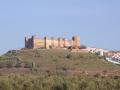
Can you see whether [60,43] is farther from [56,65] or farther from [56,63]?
[56,65]

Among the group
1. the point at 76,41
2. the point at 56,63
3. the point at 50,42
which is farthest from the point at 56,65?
the point at 76,41

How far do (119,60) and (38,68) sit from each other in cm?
3031

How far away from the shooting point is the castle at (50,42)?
96.9m

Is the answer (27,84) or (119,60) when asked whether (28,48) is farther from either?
(27,84)

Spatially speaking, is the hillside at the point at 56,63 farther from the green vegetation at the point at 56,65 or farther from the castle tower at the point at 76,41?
the castle tower at the point at 76,41

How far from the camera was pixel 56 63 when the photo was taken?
80625 millimetres

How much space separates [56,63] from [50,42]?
1893cm

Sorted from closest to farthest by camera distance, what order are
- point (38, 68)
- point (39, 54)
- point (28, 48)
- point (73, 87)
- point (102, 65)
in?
point (73, 87), point (38, 68), point (102, 65), point (39, 54), point (28, 48)

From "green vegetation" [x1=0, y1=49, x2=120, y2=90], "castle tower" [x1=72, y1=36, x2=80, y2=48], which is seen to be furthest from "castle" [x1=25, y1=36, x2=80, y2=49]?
"green vegetation" [x1=0, y1=49, x2=120, y2=90]

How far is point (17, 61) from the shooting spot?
80.9m

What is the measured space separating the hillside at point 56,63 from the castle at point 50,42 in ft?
10.6

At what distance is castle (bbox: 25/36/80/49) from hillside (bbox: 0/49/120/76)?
3.24 meters

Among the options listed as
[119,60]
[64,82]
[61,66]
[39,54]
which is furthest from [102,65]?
[64,82]

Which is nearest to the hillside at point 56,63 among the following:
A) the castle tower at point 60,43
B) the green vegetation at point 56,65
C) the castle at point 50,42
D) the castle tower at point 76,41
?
the green vegetation at point 56,65
